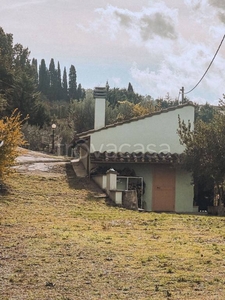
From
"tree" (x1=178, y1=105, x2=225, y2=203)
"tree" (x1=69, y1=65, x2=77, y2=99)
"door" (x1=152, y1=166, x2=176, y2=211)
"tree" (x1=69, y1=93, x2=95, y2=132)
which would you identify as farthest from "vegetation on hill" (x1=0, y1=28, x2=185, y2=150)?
"tree" (x1=69, y1=65, x2=77, y2=99)

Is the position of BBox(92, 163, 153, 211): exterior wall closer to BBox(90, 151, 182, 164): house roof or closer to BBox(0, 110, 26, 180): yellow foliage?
BBox(90, 151, 182, 164): house roof

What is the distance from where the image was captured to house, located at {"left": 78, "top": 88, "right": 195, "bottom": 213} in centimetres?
2088

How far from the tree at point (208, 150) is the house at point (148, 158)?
1.67 m

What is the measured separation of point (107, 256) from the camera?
7.68m

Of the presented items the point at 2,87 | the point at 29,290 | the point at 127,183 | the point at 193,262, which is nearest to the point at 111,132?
the point at 127,183

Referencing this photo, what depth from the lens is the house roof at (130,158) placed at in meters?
20.7

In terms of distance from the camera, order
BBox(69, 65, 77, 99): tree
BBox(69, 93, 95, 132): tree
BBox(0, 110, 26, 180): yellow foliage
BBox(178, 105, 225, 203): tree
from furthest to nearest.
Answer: BBox(69, 65, 77, 99): tree, BBox(69, 93, 95, 132): tree, BBox(178, 105, 225, 203): tree, BBox(0, 110, 26, 180): yellow foliage

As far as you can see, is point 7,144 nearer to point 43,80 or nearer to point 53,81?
point 43,80

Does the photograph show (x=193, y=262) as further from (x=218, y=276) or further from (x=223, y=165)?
(x=223, y=165)

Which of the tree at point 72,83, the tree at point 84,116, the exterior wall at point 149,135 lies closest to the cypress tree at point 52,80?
the tree at point 72,83

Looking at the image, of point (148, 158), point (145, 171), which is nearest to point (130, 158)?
point (148, 158)

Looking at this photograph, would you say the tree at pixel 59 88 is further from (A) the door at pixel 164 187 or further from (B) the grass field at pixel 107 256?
(B) the grass field at pixel 107 256

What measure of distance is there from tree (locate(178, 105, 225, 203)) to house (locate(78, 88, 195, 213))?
5.47 feet

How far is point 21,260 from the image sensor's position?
7.29 metres
